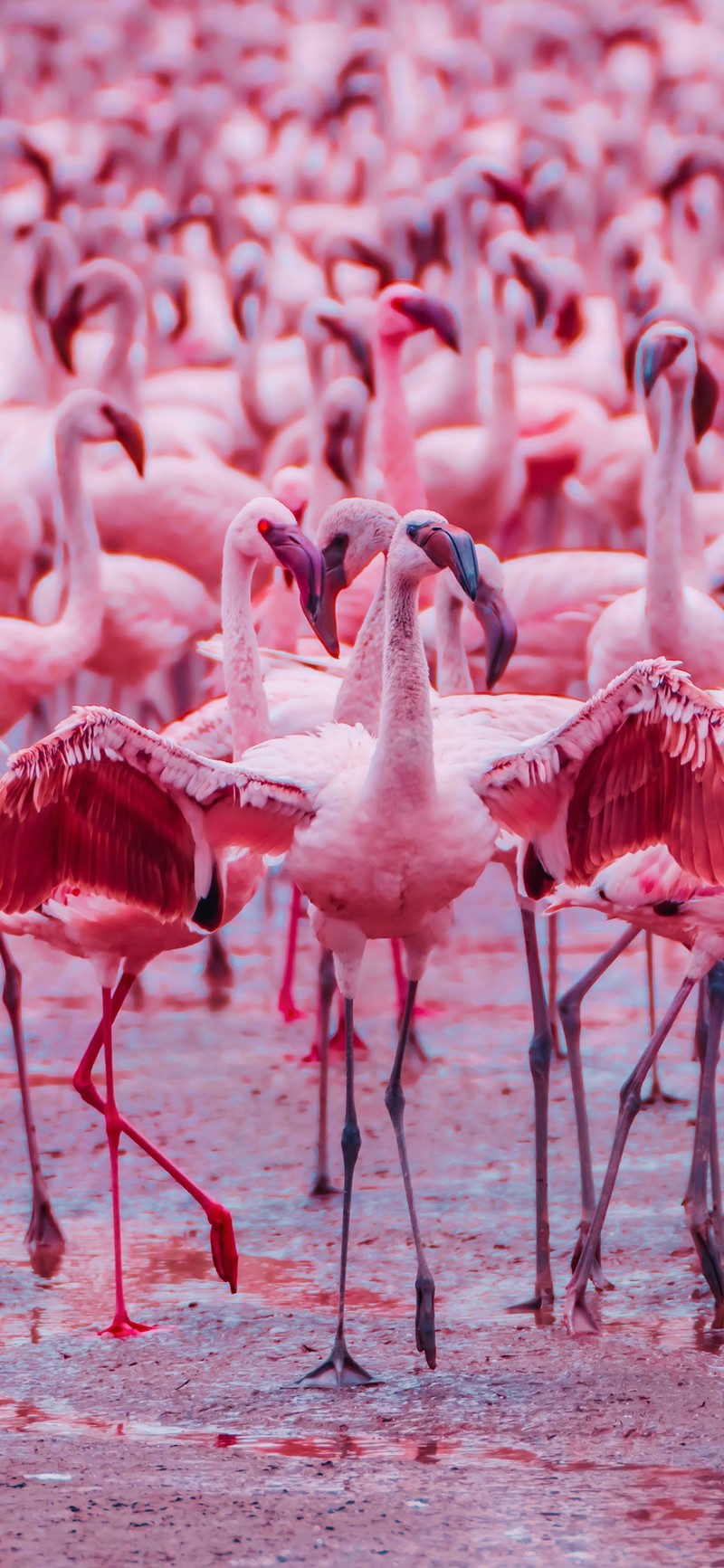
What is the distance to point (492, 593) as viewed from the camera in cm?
556

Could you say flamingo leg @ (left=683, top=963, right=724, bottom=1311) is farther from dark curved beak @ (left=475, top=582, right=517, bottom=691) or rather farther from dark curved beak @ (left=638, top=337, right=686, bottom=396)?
dark curved beak @ (left=638, top=337, right=686, bottom=396)

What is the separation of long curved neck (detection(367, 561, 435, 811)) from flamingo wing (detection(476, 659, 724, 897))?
206 millimetres

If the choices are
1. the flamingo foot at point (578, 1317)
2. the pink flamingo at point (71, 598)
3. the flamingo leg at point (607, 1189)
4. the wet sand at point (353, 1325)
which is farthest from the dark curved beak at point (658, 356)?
the flamingo foot at point (578, 1317)

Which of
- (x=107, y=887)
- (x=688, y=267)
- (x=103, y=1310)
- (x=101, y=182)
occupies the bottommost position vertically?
(x=103, y=1310)

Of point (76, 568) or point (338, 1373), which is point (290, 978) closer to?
point (76, 568)

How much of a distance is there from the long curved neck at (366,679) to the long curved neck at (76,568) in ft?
6.64

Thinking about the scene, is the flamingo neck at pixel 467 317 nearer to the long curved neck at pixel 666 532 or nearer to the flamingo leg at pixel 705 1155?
the long curved neck at pixel 666 532

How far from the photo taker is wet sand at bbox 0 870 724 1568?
3.58 metres

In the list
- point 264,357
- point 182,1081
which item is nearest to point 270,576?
point 182,1081

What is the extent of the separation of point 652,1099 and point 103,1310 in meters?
1.91

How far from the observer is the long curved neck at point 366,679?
5.30 meters

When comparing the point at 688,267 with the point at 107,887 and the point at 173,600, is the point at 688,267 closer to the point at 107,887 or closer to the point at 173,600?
the point at 173,600

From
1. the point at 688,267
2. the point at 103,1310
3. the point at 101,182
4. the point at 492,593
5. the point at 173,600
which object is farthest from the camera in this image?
the point at 101,182

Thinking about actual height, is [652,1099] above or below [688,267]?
below
